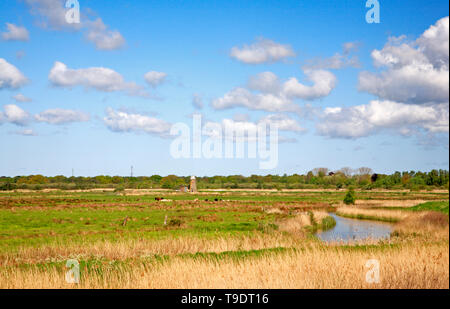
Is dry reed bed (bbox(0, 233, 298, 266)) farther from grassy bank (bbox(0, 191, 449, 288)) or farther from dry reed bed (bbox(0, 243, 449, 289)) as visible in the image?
dry reed bed (bbox(0, 243, 449, 289))

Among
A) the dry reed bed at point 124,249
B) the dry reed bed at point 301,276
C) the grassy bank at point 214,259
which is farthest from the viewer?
the dry reed bed at point 124,249

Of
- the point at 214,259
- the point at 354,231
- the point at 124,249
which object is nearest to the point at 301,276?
the point at 214,259

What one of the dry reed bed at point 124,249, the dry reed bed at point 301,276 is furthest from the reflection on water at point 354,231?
the dry reed bed at point 301,276

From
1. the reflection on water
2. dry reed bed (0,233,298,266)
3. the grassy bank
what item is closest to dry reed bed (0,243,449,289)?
the grassy bank

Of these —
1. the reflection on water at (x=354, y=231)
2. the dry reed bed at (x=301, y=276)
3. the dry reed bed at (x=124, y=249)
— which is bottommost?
the reflection on water at (x=354, y=231)

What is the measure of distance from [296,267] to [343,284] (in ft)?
11.0

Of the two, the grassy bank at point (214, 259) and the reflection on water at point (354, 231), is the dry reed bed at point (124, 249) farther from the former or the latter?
the reflection on water at point (354, 231)

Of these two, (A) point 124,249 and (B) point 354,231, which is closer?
(A) point 124,249

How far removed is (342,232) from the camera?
4191cm

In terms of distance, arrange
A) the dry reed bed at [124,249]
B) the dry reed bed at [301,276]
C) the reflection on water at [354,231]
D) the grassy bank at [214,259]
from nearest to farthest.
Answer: the dry reed bed at [301,276], the grassy bank at [214,259], the dry reed bed at [124,249], the reflection on water at [354,231]

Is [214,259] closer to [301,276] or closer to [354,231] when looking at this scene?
[301,276]
